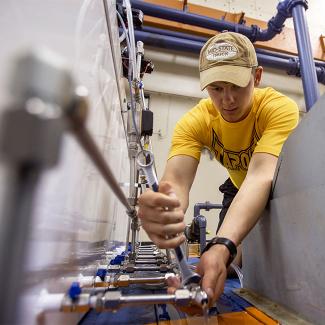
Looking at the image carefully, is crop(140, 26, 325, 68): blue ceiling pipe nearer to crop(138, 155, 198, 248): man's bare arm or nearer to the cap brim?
the cap brim

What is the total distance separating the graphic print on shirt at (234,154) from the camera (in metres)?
0.89

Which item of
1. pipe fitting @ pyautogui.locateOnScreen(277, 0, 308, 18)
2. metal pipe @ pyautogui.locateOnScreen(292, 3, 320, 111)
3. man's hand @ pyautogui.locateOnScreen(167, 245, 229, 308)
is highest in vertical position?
pipe fitting @ pyautogui.locateOnScreen(277, 0, 308, 18)

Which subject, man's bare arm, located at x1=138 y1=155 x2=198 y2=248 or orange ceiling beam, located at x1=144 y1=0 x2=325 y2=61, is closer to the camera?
man's bare arm, located at x1=138 y1=155 x2=198 y2=248

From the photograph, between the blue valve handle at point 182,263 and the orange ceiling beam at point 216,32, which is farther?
the orange ceiling beam at point 216,32

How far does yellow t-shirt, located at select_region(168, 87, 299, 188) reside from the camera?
2.46 feet

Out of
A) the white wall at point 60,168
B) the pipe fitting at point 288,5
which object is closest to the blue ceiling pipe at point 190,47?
the pipe fitting at point 288,5

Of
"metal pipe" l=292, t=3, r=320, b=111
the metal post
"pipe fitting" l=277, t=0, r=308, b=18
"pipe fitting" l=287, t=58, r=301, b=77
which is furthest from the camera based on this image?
"pipe fitting" l=287, t=58, r=301, b=77

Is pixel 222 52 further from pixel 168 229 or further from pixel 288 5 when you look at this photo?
pixel 288 5

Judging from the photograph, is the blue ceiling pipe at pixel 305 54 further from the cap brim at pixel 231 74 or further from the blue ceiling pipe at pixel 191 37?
the blue ceiling pipe at pixel 191 37

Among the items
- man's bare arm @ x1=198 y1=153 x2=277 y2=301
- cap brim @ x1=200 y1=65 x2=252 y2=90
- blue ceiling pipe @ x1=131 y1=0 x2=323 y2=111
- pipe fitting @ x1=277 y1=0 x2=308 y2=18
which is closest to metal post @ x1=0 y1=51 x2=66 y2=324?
man's bare arm @ x1=198 y1=153 x2=277 y2=301

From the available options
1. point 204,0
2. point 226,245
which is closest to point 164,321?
point 226,245

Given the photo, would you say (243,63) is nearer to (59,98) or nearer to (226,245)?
(226,245)

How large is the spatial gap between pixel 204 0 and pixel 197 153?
2.18m

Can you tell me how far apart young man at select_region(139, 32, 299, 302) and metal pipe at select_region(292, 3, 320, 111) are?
0.61 m
